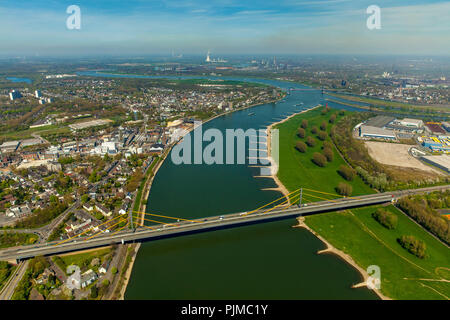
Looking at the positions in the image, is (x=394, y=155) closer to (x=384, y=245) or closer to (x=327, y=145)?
(x=327, y=145)

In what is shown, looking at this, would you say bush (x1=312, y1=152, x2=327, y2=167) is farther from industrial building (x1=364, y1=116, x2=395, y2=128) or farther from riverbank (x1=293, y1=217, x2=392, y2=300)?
industrial building (x1=364, y1=116, x2=395, y2=128)

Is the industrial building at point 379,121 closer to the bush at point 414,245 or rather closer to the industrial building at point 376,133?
the industrial building at point 376,133

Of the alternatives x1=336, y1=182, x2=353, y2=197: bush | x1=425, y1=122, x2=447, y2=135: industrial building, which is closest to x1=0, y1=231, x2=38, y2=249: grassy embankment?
x1=336, y1=182, x2=353, y2=197: bush

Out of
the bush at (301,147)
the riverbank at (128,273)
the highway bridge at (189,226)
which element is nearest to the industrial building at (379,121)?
the bush at (301,147)

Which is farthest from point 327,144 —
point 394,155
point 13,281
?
point 13,281

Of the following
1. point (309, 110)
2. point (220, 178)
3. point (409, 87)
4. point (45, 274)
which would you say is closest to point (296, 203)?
point (220, 178)
